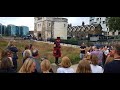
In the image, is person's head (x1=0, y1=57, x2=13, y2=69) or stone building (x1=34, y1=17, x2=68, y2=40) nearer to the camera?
person's head (x1=0, y1=57, x2=13, y2=69)

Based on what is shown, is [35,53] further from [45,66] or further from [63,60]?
[45,66]

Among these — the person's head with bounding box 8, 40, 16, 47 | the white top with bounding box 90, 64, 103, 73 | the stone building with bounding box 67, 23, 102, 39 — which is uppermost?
the stone building with bounding box 67, 23, 102, 39

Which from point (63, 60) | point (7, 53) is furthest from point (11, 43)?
point (63, 60)

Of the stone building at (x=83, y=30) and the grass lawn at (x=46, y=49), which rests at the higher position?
the stone building at (x=83, y=30)

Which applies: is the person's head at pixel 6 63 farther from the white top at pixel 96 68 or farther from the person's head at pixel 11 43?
the white top at pixel 96 68

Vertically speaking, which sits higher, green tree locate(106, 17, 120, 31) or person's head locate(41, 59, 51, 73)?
green tree locate(106, 17, 120, 31)

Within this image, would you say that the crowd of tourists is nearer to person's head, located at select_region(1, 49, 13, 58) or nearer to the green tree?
person's head, located at select_region(1, 49, 13, 58)

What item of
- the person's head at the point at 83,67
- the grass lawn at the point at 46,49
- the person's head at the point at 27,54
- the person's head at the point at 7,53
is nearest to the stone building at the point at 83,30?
the grass lawn at the point at 46,49

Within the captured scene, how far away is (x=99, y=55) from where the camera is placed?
17.7 ft

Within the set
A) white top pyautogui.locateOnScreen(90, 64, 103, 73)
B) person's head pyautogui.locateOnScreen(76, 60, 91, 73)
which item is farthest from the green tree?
person's head pyautogui.locateOnScreen(76, 60, 91, 73)

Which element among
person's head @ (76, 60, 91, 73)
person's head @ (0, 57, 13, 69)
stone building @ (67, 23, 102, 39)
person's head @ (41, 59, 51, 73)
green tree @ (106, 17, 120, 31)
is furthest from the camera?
stone building @ (67, 23, 102, 39)
